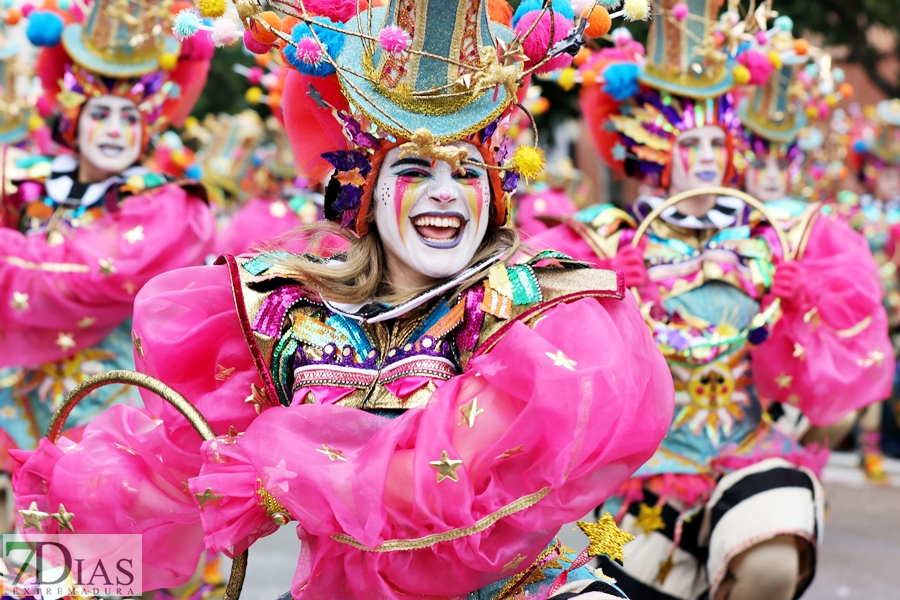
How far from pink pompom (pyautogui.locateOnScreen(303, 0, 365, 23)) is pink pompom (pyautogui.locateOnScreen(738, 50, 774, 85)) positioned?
342 centimetres

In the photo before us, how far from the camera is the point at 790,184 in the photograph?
8.77 m

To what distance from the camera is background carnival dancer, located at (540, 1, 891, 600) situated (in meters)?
5.10

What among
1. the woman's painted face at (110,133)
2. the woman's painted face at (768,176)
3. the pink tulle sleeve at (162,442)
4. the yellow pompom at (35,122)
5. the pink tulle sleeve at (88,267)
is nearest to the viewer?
the pink tulle sleeve at (162,442)

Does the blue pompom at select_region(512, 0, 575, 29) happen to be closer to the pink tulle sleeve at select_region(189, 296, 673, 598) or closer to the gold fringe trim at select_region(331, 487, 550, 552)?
the pink tulle sleeve at select_region(189, 296, 673, 598)

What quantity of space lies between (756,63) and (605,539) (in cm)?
373

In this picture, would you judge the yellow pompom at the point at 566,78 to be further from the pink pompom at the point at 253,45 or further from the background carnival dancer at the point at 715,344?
the pink pompom at the point at 253,45

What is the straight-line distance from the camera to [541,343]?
9.88 feet

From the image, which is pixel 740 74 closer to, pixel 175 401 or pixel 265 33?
pixel 265 33

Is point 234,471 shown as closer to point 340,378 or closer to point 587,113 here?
point 340,378

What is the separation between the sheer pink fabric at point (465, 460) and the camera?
2910mm

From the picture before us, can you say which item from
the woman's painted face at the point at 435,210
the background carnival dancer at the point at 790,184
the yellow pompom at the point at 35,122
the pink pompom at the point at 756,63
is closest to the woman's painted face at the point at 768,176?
the background carnival dancer at the point at 790,184

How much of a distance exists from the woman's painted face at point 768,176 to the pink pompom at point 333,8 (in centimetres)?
544

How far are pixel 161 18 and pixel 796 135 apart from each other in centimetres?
405

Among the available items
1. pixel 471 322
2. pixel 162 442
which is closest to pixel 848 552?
pixel 471 322
